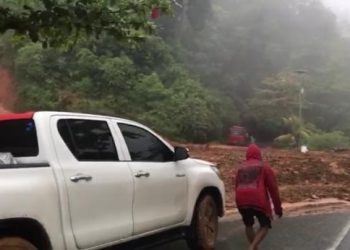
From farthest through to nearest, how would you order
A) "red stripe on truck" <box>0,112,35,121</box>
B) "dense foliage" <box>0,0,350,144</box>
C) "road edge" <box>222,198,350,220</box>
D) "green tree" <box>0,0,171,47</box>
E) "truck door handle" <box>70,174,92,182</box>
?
"dense foliage" <box>0,0,350,144</box>
"road edge" <box>222,198,350,220</box>
"green tree" <box>0,0,171,47</box>
"red stripe on truck" <box>0,112,35,121</box>
"truck door handle" <box>70,174,92,182</box>

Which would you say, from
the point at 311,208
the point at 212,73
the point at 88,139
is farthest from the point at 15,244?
the point at 212,73

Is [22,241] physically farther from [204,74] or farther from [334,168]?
[204,74]

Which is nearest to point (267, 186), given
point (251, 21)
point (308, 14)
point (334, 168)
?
point (334, 168)

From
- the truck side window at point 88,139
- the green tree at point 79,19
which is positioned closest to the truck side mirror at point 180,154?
the truck side window at point 88,139

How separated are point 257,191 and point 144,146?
58.1 inches

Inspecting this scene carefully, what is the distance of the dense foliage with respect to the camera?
41750 mm

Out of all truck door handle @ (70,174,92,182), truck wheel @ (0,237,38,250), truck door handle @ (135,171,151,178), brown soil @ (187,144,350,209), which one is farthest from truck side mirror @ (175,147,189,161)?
brown soil @ (187,144,350,209)

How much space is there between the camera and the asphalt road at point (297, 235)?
859 centimetres

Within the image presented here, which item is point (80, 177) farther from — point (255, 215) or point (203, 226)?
point (255, 215)

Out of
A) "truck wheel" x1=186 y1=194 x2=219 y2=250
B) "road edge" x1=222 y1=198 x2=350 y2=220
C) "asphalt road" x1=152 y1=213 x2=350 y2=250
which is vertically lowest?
"road edge" x1=222 y1=198 x2=350 y2=220

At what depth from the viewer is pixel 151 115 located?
42.0m

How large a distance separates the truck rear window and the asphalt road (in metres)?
3.35

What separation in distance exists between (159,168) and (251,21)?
209ft

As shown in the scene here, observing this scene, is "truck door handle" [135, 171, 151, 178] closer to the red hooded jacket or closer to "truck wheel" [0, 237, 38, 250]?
the red hooded jacket
